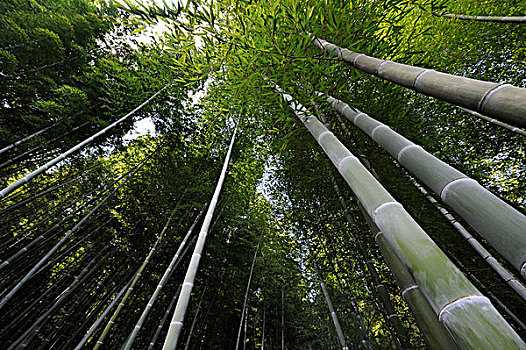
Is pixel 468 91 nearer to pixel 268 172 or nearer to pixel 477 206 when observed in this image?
pixel 477 206

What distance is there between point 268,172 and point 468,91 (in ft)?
12.6

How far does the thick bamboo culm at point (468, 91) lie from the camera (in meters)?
0.61

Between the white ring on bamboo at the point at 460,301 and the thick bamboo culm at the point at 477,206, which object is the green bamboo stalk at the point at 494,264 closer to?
the thick bamboo culm at the point at 477,206

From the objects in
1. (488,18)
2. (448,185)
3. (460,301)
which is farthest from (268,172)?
(460,301)

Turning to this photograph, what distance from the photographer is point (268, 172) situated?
452 centimetres

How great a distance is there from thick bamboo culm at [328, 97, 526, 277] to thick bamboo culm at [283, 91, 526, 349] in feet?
0.50

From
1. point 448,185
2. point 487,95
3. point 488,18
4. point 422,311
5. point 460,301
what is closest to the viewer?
point 460,301

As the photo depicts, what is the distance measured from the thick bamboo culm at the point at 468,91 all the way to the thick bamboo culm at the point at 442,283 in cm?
37

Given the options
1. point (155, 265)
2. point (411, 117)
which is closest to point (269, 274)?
point (155, 265)

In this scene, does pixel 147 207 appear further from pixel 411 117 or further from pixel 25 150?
pixel 411 117

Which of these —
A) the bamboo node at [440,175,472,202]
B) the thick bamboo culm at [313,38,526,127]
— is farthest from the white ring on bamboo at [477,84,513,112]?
the bamboo node at [440,175,472,202]

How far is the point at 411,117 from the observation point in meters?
2.87

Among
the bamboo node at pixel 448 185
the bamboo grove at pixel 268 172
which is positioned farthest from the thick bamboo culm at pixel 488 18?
the bamboo node at pixel 448 185

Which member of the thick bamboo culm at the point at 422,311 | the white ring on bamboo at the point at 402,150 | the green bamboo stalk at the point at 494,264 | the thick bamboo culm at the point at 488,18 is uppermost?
the thick bamboo culm at the point at 488,18
